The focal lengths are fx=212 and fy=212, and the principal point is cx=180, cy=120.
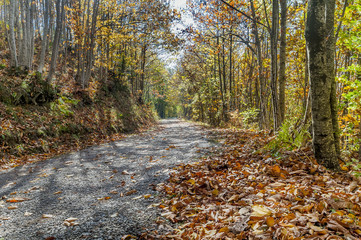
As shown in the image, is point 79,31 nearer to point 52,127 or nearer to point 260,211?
point 52,127

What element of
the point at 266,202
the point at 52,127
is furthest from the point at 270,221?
the point at 52,127

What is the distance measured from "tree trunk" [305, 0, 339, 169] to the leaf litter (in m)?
0.30

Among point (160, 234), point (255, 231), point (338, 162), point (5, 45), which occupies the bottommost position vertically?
point (160, 234)

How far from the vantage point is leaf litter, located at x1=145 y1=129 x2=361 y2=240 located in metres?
1.90

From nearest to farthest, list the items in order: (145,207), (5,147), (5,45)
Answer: (145,207), (5,147), (5,45)

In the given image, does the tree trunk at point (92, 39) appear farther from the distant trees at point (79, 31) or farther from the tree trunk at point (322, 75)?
the tree trunk at point (322, 75)

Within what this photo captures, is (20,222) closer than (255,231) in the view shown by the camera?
No

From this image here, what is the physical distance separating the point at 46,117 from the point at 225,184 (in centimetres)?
777

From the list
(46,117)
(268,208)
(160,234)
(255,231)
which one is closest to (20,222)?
(160,234)

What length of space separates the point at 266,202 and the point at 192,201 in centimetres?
100

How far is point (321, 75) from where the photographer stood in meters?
3.21

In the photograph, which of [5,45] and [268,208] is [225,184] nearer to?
[268,208]

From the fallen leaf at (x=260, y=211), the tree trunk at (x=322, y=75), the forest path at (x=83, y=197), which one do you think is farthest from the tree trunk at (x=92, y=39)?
the fallen leaf at (x=260, y=211)

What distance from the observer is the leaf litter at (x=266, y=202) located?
1.90 metres
